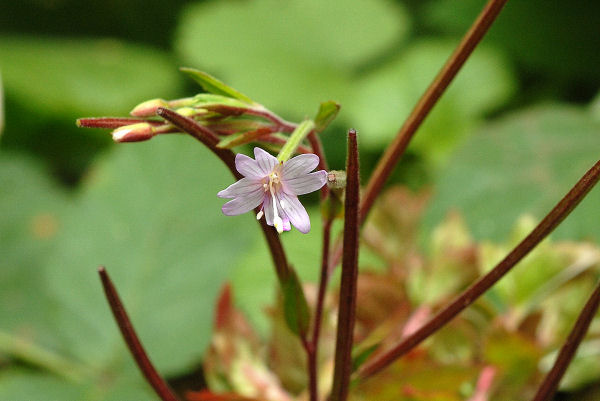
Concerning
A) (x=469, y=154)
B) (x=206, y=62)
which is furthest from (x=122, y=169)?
(x=206, y=62)

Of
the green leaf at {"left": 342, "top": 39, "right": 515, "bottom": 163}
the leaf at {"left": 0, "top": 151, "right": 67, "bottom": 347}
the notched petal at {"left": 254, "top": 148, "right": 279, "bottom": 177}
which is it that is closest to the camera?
the notched petal at {"left": 254, "top": 148, "right": 279, "bottom": 177}

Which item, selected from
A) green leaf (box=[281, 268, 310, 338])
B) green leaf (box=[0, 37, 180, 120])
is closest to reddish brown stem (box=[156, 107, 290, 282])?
green leaf (box=[281, 268, 310, 338])

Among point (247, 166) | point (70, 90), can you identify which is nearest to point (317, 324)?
point (247, 166)

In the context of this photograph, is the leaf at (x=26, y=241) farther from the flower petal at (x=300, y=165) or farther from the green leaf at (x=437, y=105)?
the flower petal at (x=300, y=165)

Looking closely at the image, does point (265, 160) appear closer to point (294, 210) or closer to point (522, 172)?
point (294, 210)

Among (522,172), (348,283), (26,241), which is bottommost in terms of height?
(26,241)

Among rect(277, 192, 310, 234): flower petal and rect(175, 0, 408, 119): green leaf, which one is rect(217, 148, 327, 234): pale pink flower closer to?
rect(277, 192, 310, 234): flower petal
